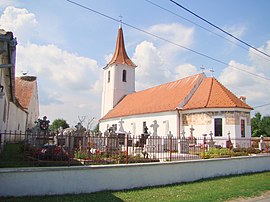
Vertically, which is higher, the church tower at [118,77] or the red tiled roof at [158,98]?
the church tower at [118,77]

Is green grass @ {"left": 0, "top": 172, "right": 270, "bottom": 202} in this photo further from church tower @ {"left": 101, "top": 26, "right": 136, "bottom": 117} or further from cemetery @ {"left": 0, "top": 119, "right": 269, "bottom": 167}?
church tower @ {"left": 101, "top": 26, "right": 136, "bottom": 117}

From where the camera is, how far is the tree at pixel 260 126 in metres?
51.8

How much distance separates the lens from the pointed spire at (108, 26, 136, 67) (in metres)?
43.2

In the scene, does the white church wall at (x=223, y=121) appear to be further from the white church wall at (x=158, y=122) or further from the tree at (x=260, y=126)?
the tree at (x=260, y=126)

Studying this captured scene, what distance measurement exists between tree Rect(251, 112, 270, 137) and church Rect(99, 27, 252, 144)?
2524 cm

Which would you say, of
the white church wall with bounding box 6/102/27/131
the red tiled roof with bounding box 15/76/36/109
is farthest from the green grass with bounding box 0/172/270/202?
the red tiled roof with bounding box 15/76/36/109

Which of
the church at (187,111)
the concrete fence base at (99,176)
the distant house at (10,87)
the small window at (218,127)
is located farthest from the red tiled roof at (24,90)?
the concrete fence base at (99,176)

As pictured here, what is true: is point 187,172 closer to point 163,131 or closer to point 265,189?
point 265,189

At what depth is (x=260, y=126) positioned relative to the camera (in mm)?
54719

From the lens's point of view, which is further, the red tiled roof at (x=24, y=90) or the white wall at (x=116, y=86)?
the white wall at (x=116, y=86)

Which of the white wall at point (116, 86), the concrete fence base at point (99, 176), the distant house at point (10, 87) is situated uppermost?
the white wall at point (116, 86)

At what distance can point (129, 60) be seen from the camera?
44531mm

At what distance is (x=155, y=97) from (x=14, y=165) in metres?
25.9

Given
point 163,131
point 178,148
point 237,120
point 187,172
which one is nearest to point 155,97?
point 163,131
